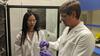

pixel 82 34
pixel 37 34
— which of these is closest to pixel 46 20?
pixel 37 34

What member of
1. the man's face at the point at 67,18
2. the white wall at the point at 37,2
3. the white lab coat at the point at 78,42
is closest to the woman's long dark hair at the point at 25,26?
the white wall at the point at 37,2

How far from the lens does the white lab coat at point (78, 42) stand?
4.85 ft

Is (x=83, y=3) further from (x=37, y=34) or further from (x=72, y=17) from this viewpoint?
(x=72, y=17)

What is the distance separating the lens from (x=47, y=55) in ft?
6.99

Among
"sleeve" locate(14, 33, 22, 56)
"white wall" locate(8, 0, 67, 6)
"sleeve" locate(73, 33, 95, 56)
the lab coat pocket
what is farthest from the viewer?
"white wall" locate(8, 0, 67, 6)

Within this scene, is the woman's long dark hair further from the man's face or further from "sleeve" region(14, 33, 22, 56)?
the man's face

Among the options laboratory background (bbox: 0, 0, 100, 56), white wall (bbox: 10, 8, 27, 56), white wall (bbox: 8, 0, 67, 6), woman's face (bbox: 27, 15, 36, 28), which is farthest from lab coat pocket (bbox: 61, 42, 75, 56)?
white wall (bbox: 8, 0, 67, 6)

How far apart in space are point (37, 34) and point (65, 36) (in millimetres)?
872

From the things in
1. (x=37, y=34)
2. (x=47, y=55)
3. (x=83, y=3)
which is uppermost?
(x=83, y=3)

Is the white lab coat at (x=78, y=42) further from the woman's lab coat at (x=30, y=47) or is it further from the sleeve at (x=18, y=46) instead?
the sleeve at (x=18, y=46)

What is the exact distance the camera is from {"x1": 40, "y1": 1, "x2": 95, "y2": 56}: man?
4.86 feet

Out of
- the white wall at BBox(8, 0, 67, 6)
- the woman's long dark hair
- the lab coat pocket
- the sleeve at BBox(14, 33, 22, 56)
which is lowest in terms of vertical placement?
the sleeve at BBox(14, 33, 22, 56)

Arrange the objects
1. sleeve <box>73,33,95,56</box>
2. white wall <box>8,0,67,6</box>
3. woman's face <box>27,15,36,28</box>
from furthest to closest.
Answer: white wall <box>8,0,67,6</box>
woman's face <box>27,15,36,28</box>
sleeve <box>73,33,95,56</box>

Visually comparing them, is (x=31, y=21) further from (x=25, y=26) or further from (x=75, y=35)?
(x=75, y=35)
